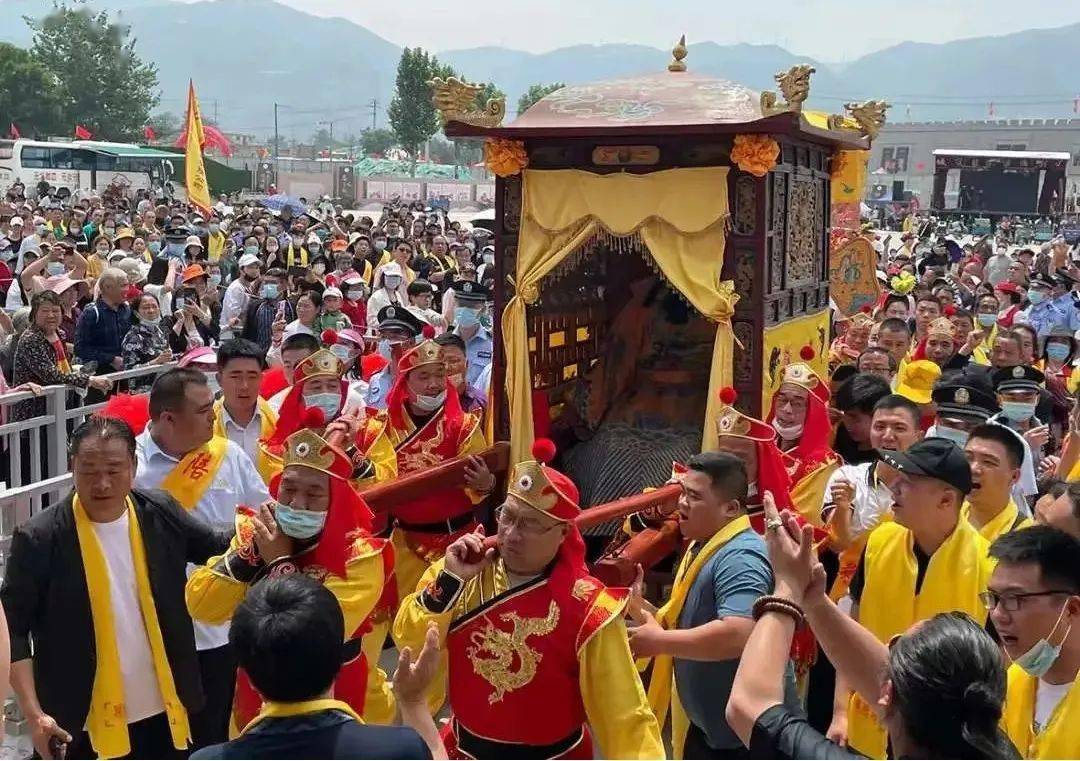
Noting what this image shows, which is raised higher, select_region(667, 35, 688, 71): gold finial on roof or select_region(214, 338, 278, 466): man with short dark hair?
select_region(667, 35, 688, 71): gold finial on roof

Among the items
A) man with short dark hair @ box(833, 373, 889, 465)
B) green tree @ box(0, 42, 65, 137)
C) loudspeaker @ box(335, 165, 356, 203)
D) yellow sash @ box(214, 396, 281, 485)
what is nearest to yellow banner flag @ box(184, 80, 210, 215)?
yellow sash @ box(214, 396, 281, 485)

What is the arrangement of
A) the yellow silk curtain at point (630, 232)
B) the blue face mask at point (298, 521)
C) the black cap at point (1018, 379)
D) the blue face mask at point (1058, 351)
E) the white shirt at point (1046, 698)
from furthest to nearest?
1. the blue face mask at point (1058, 351)
2. the yellow silk curtain at point (630, 232)
3. the black cap at point (1018, 379)
4. the blue face mask at point (298, 521)
5. the white shirt at point (1046, 698)

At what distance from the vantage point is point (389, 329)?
6.89 meters

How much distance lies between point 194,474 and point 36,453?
235 centimetres

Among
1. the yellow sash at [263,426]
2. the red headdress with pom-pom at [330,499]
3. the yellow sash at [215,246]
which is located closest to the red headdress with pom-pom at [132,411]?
the yellow sash at [263,426]

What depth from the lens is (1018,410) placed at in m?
5.32

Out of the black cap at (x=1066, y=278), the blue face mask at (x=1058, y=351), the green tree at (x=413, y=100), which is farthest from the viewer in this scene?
the green tree at (x=413, y=100)

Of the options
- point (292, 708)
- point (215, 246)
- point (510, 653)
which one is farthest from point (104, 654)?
point (215, 246)

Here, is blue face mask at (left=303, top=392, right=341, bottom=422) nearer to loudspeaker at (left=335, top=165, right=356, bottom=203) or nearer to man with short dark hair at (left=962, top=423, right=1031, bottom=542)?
man with short dark hair at (left=962, top=423, right=1031, bottom=542)

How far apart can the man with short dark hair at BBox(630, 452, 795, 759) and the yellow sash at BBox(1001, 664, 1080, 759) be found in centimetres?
70

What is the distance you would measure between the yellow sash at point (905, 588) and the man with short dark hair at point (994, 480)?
1.33 feet

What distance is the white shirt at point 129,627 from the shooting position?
323 cm

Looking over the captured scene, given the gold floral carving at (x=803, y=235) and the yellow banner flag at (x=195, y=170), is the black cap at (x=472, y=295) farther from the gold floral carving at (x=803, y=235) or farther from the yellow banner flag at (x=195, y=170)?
the yellow banner flag at (x=195, y=170)

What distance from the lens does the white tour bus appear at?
30.2 meters
